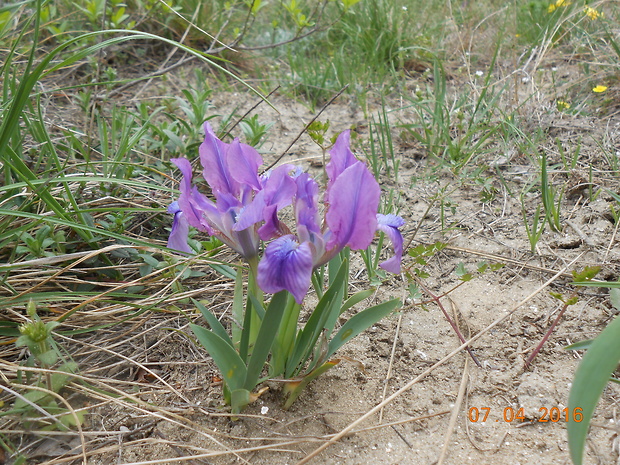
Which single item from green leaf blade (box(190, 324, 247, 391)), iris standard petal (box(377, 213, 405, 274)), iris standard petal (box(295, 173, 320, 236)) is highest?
iris standard petal (box(295, 173, 320, 236))

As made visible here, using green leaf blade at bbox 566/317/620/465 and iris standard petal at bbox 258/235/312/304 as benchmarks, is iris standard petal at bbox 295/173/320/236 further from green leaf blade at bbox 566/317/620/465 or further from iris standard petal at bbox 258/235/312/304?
green leaf blade at bbox 566/317/620/465

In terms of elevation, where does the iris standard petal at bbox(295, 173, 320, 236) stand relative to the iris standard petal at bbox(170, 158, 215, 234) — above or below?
above

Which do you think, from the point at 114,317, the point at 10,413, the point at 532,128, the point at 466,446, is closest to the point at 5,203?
the point at 114,317

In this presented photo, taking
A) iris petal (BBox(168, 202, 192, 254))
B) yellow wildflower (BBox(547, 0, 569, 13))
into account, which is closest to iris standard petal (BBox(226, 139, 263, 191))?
iris petal (BBox(168, 202, 192, 254))

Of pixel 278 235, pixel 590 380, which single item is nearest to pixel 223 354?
pixel 278 235

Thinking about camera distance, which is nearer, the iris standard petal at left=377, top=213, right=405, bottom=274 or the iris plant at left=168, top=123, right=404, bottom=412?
the iris plant at left=168, top=123, right=404, bottom=412

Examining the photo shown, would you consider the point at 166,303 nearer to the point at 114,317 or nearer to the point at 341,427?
the point at 114,317

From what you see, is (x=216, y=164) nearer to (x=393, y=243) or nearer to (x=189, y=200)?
(x=189, y=200)
